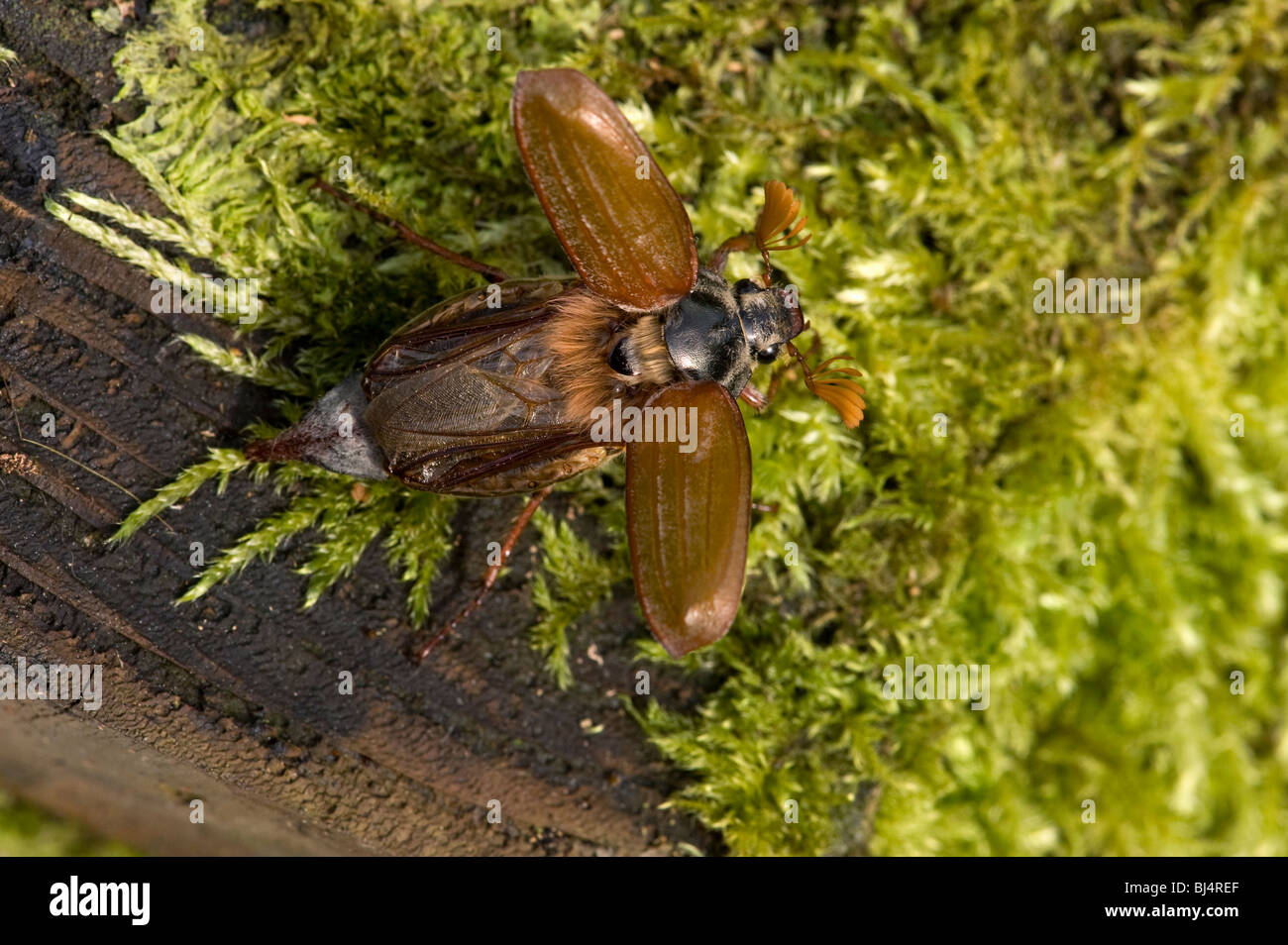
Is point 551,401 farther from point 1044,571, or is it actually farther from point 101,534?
point 1044,571

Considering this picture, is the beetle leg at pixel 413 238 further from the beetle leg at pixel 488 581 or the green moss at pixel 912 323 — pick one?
the beetle leg at pixel 488 581

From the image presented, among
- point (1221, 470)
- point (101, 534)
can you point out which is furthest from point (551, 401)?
point (1221, 470)

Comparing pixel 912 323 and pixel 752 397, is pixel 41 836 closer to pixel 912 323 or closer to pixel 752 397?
pixel 752 397

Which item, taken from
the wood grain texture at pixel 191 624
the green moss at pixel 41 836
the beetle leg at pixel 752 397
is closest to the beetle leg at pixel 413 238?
the wood grain texture at pixel 191 624

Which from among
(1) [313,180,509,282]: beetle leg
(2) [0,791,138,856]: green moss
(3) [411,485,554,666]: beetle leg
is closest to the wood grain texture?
(3) [411,485,554,666]: beetle leg

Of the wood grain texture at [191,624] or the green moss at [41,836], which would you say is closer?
the wood grain texture at [191,624]

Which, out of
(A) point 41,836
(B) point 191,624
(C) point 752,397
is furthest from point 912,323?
(A) point 41,836
